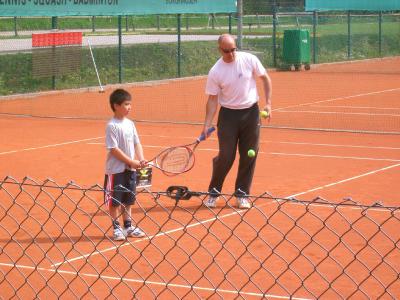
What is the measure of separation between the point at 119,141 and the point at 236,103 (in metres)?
1.99

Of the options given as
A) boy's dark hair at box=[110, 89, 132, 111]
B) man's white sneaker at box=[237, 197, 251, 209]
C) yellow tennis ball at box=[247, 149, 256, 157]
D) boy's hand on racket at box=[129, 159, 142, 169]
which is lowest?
man's white sneaker at box=[237, 197, 251, 209]

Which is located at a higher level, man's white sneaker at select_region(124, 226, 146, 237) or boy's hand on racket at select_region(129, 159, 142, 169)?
boy's hand on racket at select_region(129, 159, 142, 169)

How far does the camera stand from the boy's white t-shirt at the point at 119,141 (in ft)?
31.7

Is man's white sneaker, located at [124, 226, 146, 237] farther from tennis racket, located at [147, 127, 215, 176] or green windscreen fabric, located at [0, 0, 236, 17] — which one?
green windscreen fabric, located at [0, 0, 236, 17]

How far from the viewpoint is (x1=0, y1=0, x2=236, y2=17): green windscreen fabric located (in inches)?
977

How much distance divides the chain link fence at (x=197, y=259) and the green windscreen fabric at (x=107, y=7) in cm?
1436

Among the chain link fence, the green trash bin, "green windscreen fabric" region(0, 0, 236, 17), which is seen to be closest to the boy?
the chain link fence

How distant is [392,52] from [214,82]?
111ft

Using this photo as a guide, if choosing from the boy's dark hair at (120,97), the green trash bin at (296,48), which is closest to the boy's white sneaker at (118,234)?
the boy's dark hair at (120,97)

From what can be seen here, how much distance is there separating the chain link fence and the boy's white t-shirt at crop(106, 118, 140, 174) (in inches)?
17.9

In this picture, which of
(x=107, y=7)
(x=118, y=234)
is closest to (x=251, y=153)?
(x=118, y=234)

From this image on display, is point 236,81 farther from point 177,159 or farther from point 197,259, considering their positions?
point 197,259

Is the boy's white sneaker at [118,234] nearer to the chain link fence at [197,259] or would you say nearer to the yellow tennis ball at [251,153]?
the chain link fence at [197,259]

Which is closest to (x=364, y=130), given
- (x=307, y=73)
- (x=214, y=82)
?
(x=214, y=82)
